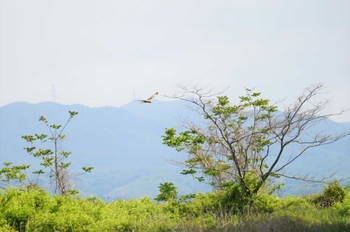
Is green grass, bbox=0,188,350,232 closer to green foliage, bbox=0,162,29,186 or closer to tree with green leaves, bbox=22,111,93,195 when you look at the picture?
green foliage, bbox=0,162,29,186

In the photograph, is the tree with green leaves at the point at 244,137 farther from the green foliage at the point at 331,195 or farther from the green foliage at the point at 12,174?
the green foliage at the point at 12,174

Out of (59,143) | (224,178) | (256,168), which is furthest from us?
(59,143)

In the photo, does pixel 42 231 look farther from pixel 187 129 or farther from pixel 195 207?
pixel 187 129

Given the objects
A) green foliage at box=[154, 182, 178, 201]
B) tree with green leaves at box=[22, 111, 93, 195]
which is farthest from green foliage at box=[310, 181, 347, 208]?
tree with green leaves at box=[22, 111, 93, 195]

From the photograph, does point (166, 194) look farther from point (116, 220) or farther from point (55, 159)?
point (55, 159)

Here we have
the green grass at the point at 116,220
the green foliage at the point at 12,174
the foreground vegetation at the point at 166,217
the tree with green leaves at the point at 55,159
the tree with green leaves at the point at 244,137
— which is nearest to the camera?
the green grass at the point at 116,220

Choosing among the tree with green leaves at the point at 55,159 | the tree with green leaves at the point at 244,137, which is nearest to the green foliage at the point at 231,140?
the tree with green leaves at the point at 244,137

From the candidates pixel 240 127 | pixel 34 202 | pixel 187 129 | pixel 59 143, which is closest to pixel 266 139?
pixel 240 127

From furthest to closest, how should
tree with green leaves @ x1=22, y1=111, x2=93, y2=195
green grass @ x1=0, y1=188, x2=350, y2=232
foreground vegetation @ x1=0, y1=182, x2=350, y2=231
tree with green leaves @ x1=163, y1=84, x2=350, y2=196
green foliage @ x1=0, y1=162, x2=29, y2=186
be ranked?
tree with green leaves @ x1=22, y1=111, x2=93, y2=195, green foliage @ x1=0, y1=162, x2=29, y2=186, tree with green leaves @ x1=163, y1=84, x2=350, y2=196, foreground vegetation @ x1=0, y1=182, x2=350, y2=231, green grass @ x1=0, y1=188, x2=350, y2=232

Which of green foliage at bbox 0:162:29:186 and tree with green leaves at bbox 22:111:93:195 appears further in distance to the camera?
tree with green leaves at bbox 22:111:93:195

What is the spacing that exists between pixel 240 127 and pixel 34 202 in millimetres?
7791

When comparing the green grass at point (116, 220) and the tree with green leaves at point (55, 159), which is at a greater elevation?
the tree with green leaves at point (55, 159)

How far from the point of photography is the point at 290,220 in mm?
7945

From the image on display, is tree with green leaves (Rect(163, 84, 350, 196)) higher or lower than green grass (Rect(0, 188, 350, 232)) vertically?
higher
